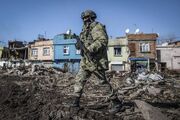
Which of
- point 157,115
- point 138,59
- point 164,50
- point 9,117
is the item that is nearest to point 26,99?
point 9,117

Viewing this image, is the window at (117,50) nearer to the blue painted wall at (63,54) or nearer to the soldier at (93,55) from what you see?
the blue painted wall at (63,54)

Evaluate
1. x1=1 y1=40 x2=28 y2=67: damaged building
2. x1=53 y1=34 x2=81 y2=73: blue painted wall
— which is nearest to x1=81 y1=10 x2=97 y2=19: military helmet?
x1=53 y1=34 x2=81 y2=73: blue painted wall

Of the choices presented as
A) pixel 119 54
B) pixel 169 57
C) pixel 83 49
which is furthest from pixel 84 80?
pixel 169 57

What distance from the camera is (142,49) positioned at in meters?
42.0

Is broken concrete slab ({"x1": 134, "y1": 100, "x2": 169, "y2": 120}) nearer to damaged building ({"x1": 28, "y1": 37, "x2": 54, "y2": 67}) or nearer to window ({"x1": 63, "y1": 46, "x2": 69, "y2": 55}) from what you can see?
window ({"x1": 63, "y1": 46, "x2": 69, "y2": 55})

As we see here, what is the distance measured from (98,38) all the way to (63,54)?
133ft

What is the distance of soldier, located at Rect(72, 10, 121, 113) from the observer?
235 inches

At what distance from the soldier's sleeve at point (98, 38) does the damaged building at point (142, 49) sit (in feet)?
117

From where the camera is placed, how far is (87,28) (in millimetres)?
6352

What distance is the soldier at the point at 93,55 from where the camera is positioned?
5965mm

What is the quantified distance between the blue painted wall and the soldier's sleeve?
38.3 meters

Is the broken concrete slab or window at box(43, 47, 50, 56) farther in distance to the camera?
window at box(43, 47, 50, 56)

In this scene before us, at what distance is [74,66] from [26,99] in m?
36.4

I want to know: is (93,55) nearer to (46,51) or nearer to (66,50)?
(66,50)
